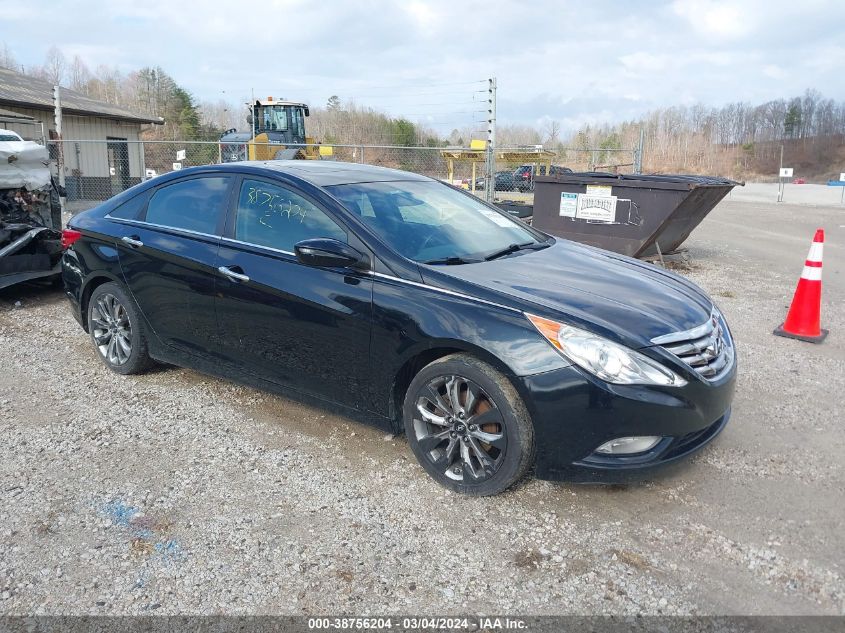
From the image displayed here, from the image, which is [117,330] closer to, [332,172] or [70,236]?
[70,236]

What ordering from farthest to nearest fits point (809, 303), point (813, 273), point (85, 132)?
point (85, 132) → point (809, 303) → point (813, 273)

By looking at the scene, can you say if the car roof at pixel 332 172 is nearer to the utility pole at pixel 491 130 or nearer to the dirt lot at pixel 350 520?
the dirt lot at pixel 350 520

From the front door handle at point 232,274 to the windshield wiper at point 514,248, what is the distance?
4.59 ft

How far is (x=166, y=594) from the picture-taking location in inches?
99.3

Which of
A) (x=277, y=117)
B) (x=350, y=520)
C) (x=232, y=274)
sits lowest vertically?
(x=350, y=520)

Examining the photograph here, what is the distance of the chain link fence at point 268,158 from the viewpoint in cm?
1748

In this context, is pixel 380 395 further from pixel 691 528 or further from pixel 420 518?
pixel 691 528

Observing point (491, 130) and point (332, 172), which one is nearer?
point (332, 172)

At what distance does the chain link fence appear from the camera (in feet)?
57.4

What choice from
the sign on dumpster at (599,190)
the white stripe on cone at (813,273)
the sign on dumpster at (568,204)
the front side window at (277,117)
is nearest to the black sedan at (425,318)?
the white stripe on cone at (813,273)

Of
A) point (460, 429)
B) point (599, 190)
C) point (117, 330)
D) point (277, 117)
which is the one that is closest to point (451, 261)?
point (460, 429)

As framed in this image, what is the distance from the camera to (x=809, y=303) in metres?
6.00

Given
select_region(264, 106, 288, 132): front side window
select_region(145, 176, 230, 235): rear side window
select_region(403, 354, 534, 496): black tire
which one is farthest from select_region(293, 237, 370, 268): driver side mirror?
select_region(264, 106, 288, 132): front side window

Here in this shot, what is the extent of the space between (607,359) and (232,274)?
221 centimetres
